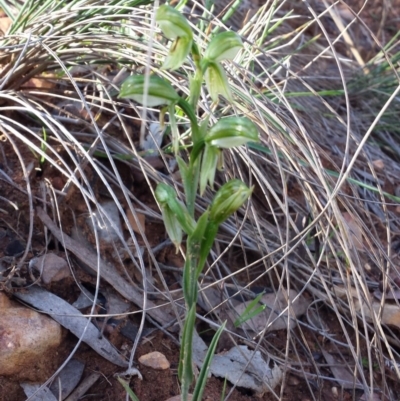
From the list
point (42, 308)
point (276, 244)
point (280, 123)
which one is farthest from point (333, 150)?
point (42, 308)

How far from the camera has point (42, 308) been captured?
1727 millimetres

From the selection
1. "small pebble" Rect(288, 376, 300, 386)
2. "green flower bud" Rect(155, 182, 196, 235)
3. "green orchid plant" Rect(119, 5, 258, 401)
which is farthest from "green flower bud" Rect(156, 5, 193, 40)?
"small pebble" Rect(288, 376, 300, 386)

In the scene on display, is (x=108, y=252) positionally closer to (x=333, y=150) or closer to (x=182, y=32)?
(x=182, y=32)

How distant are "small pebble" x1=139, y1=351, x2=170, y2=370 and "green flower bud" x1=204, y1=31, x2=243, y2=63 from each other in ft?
3.04

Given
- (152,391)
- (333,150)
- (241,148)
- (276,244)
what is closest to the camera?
(152,391)

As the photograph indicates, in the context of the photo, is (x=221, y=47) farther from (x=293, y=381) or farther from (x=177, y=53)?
(x=293, y=381)

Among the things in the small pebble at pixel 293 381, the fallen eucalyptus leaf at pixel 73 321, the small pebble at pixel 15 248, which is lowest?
the small pebble at pixel 293 381

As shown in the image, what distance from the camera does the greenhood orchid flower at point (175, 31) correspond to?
110 centimetres

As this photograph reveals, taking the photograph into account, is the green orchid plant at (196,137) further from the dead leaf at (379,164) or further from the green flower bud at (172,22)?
the dead leaf at (379,164)

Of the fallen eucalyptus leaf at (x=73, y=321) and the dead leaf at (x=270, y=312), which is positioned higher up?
the fallen eucalyptus leaf at (x=73, y=321)

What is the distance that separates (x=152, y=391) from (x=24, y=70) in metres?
1.16

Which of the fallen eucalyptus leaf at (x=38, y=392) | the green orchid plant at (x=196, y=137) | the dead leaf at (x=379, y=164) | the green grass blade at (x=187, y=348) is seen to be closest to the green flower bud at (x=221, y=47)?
the green orchid plant at (x=196, y=137)

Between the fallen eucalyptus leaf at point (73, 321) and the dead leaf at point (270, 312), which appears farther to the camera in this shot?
the dead leaf at point (270, 312)

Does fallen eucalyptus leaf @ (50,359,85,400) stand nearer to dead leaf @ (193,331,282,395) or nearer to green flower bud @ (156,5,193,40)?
dead leaf @ (193,331,282,395)
